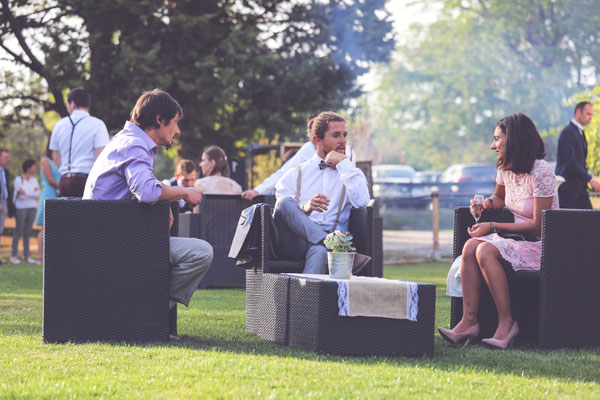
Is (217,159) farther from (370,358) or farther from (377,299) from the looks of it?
(370,358)

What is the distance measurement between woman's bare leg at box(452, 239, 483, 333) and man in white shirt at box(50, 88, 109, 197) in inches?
185

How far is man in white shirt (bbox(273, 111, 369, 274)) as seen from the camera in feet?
18.7

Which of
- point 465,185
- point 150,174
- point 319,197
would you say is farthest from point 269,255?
point 465,185

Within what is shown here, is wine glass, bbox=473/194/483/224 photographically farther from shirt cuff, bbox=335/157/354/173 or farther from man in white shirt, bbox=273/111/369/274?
shirt cuff, bbox=335/157/354/173

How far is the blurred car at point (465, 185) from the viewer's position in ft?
89.6

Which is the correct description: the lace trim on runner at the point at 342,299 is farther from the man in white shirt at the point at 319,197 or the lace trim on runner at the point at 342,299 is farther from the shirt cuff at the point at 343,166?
the shirt cuff at the point at 343,166

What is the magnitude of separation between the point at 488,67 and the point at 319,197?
130 ft

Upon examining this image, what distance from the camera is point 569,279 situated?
5059 millimetres

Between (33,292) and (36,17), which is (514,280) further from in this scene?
(36,17)

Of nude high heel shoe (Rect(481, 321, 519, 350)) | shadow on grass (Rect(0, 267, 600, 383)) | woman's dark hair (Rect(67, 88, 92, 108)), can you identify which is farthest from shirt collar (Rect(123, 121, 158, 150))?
woman's dark hair (Rect(67, 88, 92, 108))

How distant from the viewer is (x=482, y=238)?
5324mm

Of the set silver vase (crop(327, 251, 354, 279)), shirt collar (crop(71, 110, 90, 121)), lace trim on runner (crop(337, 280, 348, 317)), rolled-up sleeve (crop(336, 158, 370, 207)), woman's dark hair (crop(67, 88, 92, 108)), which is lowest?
lace trim on runner (crop(337, 280, 348, 317))

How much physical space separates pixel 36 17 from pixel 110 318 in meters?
13.1

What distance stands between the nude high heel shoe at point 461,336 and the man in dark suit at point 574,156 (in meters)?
5.09
